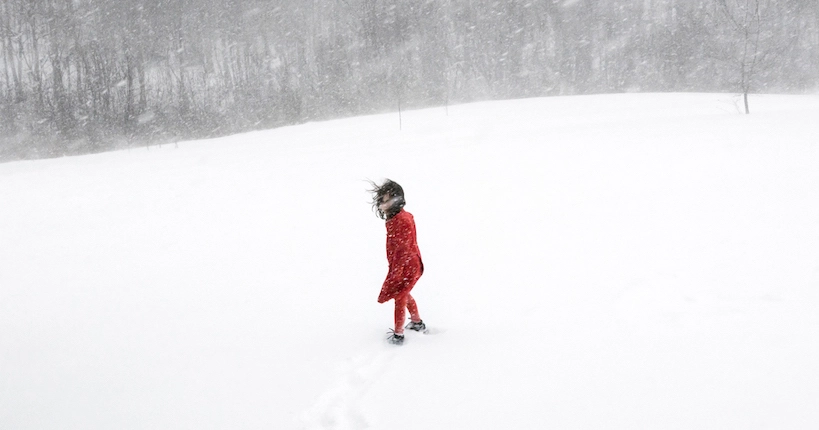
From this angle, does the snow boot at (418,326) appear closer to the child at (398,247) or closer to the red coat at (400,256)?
the child at (398,247)

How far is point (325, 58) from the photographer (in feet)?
119

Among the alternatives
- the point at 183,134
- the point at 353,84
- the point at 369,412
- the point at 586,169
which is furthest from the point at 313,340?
the point at 353,84

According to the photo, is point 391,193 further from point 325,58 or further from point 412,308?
point 325,58

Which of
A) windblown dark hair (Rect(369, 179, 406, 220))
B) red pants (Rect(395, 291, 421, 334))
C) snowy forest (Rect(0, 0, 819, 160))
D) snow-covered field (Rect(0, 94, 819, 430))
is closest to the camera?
snow-covered field (Rect(0, 94, 819, 430))

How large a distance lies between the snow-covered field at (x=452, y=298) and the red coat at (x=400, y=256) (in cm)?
55

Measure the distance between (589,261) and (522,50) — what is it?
41957mm

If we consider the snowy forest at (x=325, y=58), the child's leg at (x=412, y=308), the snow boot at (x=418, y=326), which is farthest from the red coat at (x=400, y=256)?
the snowy forest at (x=325, y=58)

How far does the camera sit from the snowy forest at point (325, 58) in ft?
94.7

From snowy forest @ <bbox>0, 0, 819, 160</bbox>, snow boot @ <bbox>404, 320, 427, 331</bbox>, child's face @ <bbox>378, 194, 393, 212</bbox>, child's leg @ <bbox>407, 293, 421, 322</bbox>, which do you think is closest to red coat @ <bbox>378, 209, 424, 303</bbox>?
child's face @ <bbox>378, 194, 393, 212</bbox>

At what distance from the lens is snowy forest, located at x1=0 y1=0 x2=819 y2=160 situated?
94.7 ft

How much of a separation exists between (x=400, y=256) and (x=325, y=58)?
3510cm

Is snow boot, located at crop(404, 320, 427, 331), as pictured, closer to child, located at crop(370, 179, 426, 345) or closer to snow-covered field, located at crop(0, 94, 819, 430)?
snow-covered field, located at crop(0, 94, 819, 430)

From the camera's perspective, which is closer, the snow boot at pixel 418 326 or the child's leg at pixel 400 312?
the child's leg at pixel 400 312

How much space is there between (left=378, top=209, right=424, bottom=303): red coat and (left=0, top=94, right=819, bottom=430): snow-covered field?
0.55m
